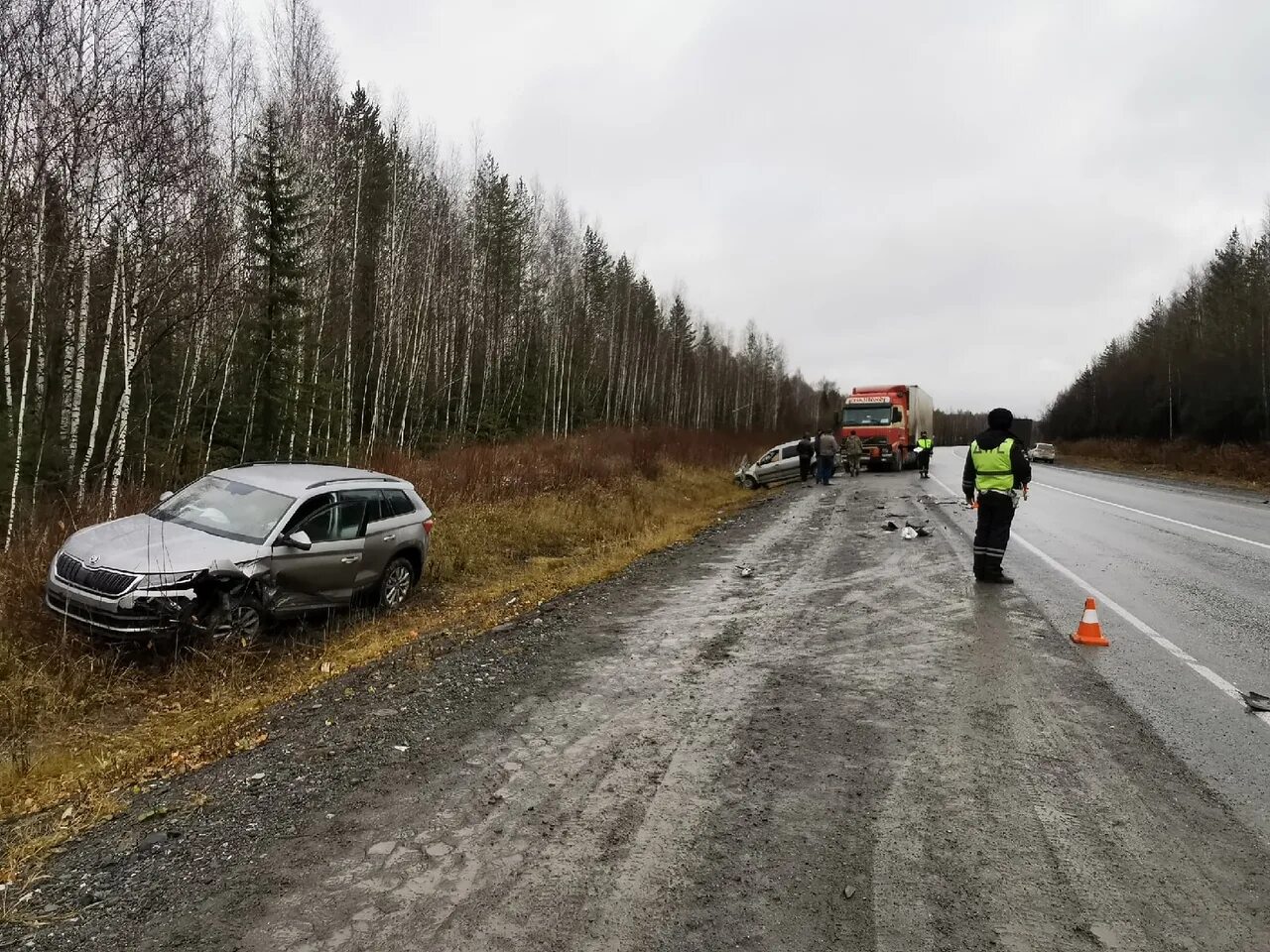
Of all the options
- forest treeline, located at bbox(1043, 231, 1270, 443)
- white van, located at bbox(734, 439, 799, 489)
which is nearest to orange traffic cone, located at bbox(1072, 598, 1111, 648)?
white van, located at bbox(734, 439, 799, 489)

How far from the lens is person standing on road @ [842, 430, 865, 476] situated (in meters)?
27.7

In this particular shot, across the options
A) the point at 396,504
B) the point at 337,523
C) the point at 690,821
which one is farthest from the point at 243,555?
the point at 690,821

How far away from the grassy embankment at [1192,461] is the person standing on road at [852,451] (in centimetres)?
1266

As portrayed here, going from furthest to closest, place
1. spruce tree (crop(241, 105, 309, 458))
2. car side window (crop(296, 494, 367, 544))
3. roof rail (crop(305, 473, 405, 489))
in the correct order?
spruce tree (crop(241, 105, 309, 458)) < roof rail (crop(305, 473, 405, 489)) < car side window (crop(296, 494, 367, 544))

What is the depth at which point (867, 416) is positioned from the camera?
97.5 feet

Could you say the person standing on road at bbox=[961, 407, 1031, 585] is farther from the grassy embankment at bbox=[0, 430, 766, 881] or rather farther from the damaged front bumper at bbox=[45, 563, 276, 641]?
the damaged front bumper at bbox=[45, 563, 276, 641]

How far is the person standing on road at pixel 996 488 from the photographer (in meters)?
8.52

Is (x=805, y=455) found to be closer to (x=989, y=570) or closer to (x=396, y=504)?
(x=989, y=570)

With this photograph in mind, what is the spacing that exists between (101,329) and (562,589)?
439 inches

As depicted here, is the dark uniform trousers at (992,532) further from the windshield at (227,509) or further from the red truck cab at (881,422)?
the red truck cab at (881,422)

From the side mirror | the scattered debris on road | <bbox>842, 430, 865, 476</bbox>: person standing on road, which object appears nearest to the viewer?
the scattered debris on road

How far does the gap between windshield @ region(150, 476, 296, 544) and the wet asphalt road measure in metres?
7.54

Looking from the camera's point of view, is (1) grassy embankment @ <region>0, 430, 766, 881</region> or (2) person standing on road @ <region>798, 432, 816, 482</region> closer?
(1) grassy embankment @ <region>0, 430, 766, 881</region>

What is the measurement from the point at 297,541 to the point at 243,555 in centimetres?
50
